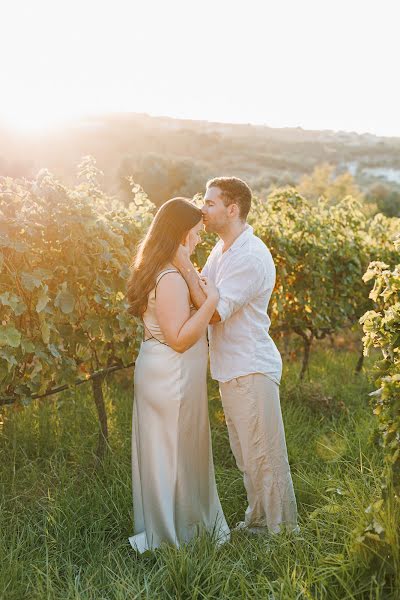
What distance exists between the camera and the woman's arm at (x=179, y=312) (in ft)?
12.6

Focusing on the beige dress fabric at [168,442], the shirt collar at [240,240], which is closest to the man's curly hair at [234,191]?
the shirt collar at [240,240]

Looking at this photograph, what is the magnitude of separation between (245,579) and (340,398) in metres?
4.15

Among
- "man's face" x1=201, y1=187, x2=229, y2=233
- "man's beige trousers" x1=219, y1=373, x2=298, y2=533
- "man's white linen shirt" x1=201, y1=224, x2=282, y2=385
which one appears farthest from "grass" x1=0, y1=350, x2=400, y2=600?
"man's face" x1=201, y1=187, x2=229, y2=233

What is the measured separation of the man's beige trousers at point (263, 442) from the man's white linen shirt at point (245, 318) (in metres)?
0.08

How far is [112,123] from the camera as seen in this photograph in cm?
4975

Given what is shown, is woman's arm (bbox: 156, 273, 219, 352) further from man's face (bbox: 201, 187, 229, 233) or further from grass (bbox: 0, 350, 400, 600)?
grass (bbox: 0, 350, 400, 600)

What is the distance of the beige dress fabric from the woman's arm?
149 mm

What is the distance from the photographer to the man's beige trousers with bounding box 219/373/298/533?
4.20m

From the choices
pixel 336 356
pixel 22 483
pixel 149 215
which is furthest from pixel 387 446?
pixel 336 356

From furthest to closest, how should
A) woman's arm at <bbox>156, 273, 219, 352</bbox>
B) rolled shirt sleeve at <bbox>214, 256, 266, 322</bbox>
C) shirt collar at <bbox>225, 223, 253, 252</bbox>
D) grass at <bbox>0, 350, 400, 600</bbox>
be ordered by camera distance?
shirt collar at <bbox>225, 223, 253, 252</bbox>, rolled shirt sleeve at <bbox>214, 256, 266, 322</bbox>, woman's arm at <bbox>156, 273, 219, 352</bbox>, grass at <bbox>0, 350, 400, 600</bbox>

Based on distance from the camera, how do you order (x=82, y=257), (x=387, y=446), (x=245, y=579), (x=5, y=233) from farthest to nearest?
1. (x=82, y=257)
2. (x=5, y=233)
3. (x=245, y=579)
4. (x=387, y=446)

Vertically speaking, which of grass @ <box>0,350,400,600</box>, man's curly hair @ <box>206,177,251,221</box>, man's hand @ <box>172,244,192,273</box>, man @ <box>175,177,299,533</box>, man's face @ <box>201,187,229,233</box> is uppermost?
man's curly hair @ <box>206,177,251,221</box>

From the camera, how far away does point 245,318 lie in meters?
4.20

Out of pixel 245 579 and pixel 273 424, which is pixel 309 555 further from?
pixel 273 424
